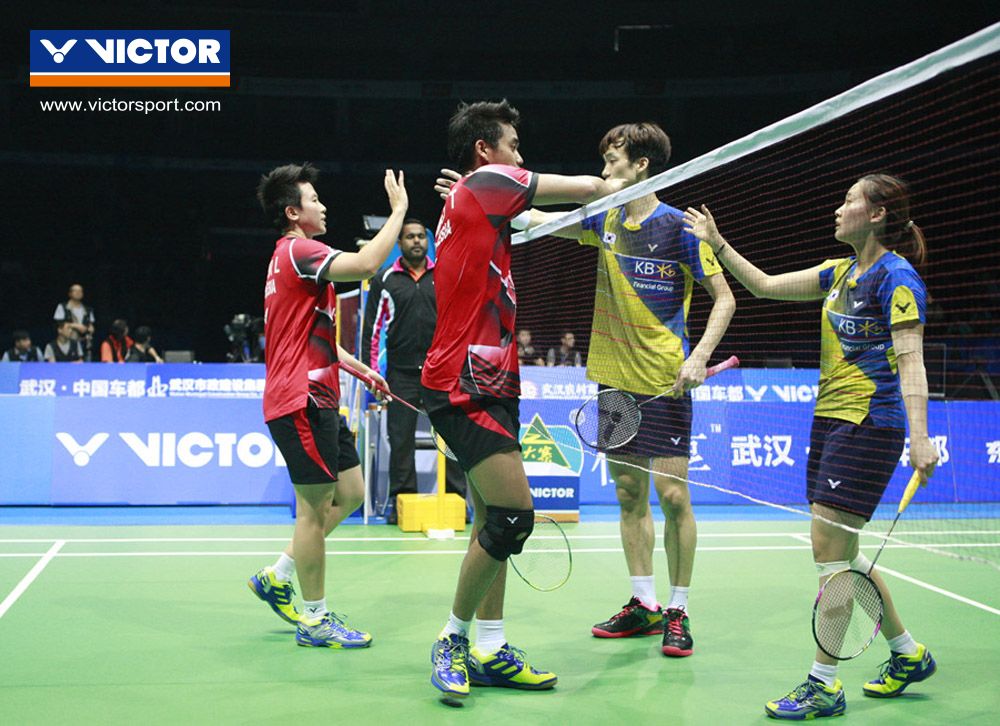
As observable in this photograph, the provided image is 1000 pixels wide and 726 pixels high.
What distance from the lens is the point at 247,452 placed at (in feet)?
28.5

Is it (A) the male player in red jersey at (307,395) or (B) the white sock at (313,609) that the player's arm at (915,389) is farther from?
(B) the white sock at (313,609)

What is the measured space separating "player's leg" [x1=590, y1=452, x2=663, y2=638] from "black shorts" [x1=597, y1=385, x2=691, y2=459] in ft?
0.38

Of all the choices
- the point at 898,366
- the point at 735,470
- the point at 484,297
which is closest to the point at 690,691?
the point at 898,366

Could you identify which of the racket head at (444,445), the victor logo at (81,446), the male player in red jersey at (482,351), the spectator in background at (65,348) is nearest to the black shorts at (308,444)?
the racket head at (444,445)

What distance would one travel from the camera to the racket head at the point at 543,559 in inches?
193

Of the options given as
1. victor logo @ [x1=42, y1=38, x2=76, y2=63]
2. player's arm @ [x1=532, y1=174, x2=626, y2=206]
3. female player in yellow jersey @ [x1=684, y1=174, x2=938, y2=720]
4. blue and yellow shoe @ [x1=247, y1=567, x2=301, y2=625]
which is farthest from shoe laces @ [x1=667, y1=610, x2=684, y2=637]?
victor logo @ [x1=42, y1=38, x2=76, y2=63]

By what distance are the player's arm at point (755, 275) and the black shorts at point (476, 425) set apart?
1010 mm

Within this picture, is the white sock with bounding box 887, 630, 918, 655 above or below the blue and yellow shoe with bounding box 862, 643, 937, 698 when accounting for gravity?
above

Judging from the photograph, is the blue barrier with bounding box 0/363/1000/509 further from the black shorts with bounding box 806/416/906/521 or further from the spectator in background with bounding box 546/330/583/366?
the black shorts with bounding box 806/416/906/521

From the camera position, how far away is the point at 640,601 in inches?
181

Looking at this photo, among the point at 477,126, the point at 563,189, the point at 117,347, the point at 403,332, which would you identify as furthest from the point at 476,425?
the point at 117,347

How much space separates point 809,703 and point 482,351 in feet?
5.53

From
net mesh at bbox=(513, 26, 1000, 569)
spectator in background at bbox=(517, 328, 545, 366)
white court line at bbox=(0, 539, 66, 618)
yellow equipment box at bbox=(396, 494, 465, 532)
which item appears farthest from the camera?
spectator in background at bbox=(517, 328, 545, 366)

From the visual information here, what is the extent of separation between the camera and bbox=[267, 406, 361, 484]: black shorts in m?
4.23
